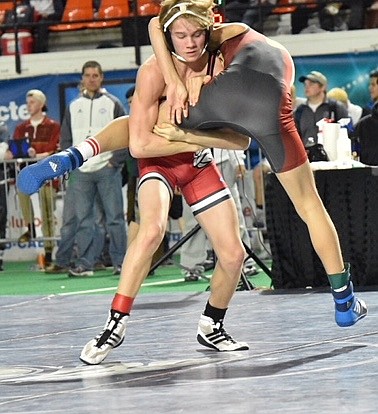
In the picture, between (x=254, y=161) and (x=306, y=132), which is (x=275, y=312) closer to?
(x=306, y=132)

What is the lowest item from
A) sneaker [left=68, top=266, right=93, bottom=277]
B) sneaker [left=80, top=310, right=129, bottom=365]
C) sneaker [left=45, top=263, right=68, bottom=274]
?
sneaker [left=45, top=263, right=68, bottom=274]

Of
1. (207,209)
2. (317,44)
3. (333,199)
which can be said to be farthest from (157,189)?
(317,44)

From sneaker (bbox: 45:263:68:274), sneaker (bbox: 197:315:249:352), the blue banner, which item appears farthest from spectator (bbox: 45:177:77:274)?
sneaker (bbox: 197:315:249:352)

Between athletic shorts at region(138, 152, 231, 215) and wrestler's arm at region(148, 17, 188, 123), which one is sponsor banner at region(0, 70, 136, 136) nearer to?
athletic shorts at region(138, 152, 231, 215)

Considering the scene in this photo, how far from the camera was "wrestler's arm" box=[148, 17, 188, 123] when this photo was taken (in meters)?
5.75

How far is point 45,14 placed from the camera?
16.5 m

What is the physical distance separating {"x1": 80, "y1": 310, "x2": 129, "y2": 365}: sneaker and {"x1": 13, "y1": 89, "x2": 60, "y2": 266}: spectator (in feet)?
24.8

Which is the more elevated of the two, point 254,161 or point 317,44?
point 317,44

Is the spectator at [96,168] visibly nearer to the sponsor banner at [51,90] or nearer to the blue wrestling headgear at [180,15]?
the sponsor banner at [51,90]

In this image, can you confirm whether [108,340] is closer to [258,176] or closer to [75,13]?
[258,176]

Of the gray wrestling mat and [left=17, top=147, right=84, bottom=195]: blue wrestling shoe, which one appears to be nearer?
the gray wrestling mat

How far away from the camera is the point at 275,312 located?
25.7ft

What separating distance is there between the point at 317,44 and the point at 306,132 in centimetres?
285

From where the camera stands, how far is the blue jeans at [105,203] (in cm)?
1220
